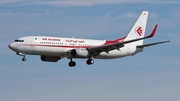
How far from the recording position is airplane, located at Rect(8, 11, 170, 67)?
4328 inches

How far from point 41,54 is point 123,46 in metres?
15.0

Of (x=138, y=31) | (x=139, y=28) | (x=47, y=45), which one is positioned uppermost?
(x=139, y=28)

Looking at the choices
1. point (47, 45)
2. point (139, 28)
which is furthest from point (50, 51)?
point (139, 28)

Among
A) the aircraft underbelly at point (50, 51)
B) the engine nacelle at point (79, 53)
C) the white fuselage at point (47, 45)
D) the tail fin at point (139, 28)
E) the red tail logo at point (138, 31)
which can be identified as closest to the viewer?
the white fuselage at point (47, 45)

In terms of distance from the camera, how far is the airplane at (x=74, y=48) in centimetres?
10994

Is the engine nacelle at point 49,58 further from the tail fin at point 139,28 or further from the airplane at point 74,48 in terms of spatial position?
the tail fin at point 139,28

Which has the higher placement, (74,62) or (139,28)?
(139,28)

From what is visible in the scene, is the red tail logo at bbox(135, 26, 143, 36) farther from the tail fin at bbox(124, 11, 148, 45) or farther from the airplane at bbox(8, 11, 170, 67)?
the airplane at bbox(8, 11, 170, 67)

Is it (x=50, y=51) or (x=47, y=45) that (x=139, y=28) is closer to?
(x=50, y=51)

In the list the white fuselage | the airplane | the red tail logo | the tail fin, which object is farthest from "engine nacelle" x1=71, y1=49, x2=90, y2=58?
the red tail logo

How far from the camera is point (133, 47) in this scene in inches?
4865

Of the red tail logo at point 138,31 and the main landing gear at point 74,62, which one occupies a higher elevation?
the red tail logo at point 138,31

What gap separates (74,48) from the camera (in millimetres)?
114250

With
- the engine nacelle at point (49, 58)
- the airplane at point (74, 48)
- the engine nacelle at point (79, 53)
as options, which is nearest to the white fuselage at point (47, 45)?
the airplane at point (74, 48)
